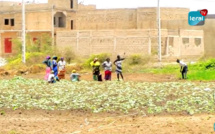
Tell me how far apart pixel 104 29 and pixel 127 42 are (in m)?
7.05

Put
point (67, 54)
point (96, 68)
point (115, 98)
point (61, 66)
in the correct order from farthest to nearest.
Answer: point (67, 54), point (61, 66), point (96, 68), point (115, 98)

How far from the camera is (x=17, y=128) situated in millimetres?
12602

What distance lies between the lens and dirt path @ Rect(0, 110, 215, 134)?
38.5 ft

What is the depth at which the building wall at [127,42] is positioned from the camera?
1574 inches

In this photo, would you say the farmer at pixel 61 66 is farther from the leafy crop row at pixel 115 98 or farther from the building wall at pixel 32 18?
the building wall at pixel 32 18

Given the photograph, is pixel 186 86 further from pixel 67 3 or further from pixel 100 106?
pixel 67 3

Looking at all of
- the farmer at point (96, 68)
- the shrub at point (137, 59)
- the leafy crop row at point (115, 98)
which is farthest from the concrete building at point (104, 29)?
the leafy crop row at point (115, 98)

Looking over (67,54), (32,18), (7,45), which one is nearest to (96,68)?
(67,54)

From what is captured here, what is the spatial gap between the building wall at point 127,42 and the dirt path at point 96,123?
25309mm

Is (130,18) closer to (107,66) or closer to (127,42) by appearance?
(127,42)

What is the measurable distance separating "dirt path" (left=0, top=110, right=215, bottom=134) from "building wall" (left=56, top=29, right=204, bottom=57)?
25309mm

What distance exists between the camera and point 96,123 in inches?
523

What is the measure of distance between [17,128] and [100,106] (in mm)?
3790

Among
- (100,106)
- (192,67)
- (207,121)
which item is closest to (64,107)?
(100,106)
